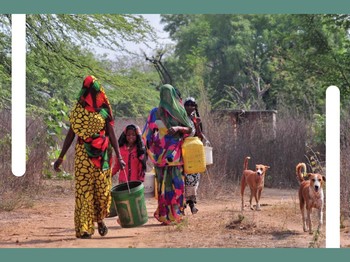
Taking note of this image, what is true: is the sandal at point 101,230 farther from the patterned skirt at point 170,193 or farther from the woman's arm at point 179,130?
the woman's arm at point 179,130

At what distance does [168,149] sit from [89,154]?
68.3 inches

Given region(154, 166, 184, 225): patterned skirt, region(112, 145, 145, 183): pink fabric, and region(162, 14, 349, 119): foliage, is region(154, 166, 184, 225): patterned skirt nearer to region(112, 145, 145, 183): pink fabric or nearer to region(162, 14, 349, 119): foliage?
region(112, 145, 145, 183): pink fabric

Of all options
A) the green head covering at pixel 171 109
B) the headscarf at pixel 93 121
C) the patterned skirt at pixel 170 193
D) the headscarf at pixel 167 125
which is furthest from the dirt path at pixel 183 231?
the green head covering at pixel 171 109

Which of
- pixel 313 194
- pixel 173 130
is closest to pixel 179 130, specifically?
pixel 173 130

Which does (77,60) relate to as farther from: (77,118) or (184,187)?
(77,118)

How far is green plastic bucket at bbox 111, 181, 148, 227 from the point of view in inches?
388

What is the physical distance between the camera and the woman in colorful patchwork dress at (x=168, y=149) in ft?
36.7

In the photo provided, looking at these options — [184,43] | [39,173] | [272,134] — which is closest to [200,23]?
[184,43]

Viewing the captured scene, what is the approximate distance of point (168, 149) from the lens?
36.8 ft

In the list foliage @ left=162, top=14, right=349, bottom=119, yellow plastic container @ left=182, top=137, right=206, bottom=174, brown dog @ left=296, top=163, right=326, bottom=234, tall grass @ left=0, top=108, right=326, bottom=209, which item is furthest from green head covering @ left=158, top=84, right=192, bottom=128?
foliage @ left=162, top=14, right=349, bottom=119

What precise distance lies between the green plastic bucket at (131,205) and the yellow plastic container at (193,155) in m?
1.34

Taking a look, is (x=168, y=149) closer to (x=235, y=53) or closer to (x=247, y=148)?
(x=247, y=148)

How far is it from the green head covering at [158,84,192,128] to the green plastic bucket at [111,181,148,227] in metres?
1.42

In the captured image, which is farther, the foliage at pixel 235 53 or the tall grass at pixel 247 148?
the foliage at pixel 235 53
